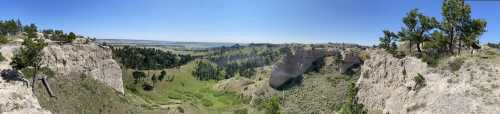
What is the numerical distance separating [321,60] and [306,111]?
114 feet

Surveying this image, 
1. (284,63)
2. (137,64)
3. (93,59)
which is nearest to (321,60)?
(284,63)

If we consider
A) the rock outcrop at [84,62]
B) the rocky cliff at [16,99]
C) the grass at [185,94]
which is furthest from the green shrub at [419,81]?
the grass at [185,94]

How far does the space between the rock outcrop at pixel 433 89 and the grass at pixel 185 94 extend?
179 feet

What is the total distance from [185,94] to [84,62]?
5688 cm

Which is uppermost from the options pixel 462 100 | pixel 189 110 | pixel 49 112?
pixel 462 100

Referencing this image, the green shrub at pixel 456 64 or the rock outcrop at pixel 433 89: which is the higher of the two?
the green shrub at pixel 456 64

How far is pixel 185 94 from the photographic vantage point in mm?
134875

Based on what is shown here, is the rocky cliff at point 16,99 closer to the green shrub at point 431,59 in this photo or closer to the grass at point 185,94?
the grass at point 185,94

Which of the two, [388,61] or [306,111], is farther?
[306,111]

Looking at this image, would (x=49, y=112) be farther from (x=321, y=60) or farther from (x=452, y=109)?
(x=321, y=60)

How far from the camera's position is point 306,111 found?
83375 mm

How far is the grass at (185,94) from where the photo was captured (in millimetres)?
109875

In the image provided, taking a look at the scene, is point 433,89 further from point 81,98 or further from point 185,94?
point 185,94

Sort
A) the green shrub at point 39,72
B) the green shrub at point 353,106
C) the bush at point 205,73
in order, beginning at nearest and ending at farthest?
the green shrub at point 39,72 → the green shrub at point 353,106 → the bush at point 205,73
